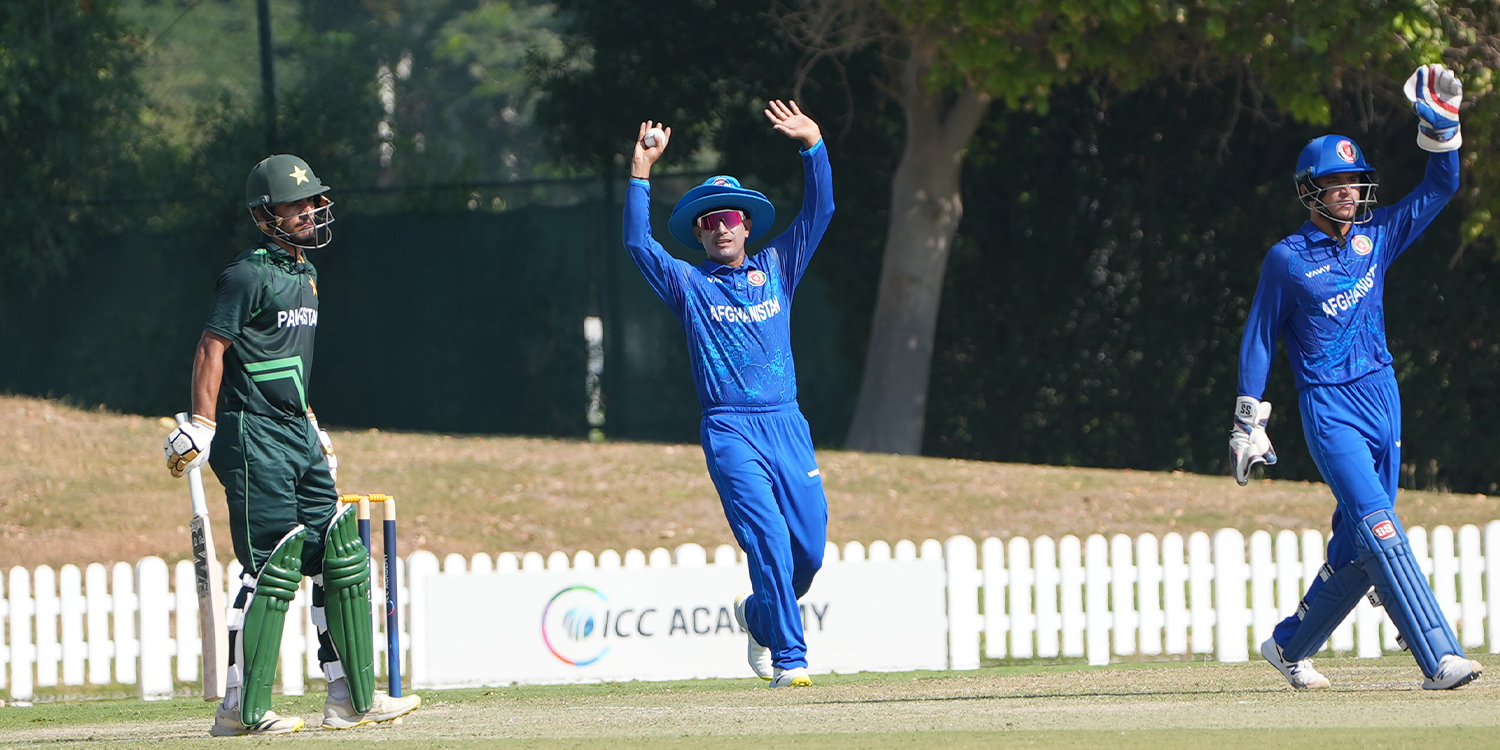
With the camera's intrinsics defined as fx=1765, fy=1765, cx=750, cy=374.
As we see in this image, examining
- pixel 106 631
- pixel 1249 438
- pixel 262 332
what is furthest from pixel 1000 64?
pixel 262 332

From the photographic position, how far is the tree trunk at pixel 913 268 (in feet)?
51.1

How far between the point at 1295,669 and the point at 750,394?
2.20 meters

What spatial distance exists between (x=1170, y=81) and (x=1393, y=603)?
1095cm

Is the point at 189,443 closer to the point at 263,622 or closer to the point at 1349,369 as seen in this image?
the point at 263,622

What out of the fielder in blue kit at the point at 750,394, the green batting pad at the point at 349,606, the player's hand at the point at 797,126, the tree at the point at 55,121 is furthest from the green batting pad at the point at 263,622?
the tree at the point at 55,121

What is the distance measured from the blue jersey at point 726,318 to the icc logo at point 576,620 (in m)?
2.95

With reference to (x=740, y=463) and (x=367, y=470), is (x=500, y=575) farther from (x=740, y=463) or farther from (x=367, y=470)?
(x=367, y=470)

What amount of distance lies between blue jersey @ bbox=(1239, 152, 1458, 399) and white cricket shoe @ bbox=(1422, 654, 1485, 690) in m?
0.99

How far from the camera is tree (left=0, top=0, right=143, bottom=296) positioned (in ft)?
63.0

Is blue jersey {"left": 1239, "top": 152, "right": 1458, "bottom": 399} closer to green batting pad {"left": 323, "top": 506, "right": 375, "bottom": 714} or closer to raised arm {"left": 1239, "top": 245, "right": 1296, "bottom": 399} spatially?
raised arm {"left": 1239, "top": 245, "right": 1296, "bottom": 399}

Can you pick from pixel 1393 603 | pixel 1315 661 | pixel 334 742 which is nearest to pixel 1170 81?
pixel 1315 661

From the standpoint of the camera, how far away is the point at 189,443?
17.6ft

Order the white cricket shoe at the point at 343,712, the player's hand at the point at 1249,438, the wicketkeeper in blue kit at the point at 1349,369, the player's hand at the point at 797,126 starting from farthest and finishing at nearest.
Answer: the player's hand at the point at 797,126 < the player's hand at the point at 1249,438 < the wicketkeeper in blue kit at the point at 1349,369 < the white cricket shoe at the point at 343,712

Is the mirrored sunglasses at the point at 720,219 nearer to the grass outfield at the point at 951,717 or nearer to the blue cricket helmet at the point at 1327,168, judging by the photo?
the grass outfield at the point at 951,717
